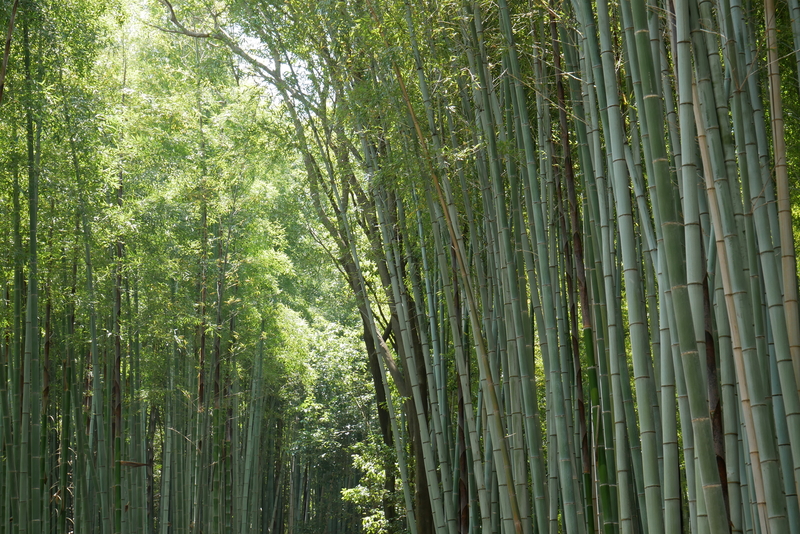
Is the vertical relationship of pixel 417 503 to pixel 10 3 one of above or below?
below

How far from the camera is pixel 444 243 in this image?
5.04 metres

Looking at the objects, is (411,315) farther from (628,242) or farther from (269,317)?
(628,242)

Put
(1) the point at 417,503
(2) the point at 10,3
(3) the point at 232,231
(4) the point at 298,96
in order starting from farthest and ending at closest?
1. (3) the point at 232,231
2. (1) the point at 417,503
3. (4) the point at 298,96
4. (2) the point at 10,3

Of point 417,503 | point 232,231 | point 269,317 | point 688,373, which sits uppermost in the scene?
point 232,231

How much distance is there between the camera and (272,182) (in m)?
8.84

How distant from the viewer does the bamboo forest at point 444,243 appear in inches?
80.6

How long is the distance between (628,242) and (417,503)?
15.9 feet

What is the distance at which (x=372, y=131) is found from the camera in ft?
15.5

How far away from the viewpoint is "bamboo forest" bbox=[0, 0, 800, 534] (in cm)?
205

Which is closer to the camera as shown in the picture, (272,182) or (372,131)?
(372,131)

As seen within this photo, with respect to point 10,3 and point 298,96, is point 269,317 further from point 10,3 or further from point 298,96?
point 10,3

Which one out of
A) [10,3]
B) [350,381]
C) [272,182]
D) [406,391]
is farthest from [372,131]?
[350,381]

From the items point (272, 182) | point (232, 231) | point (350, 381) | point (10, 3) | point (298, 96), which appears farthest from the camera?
point (350, 381)

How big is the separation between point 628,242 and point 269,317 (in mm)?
7677
